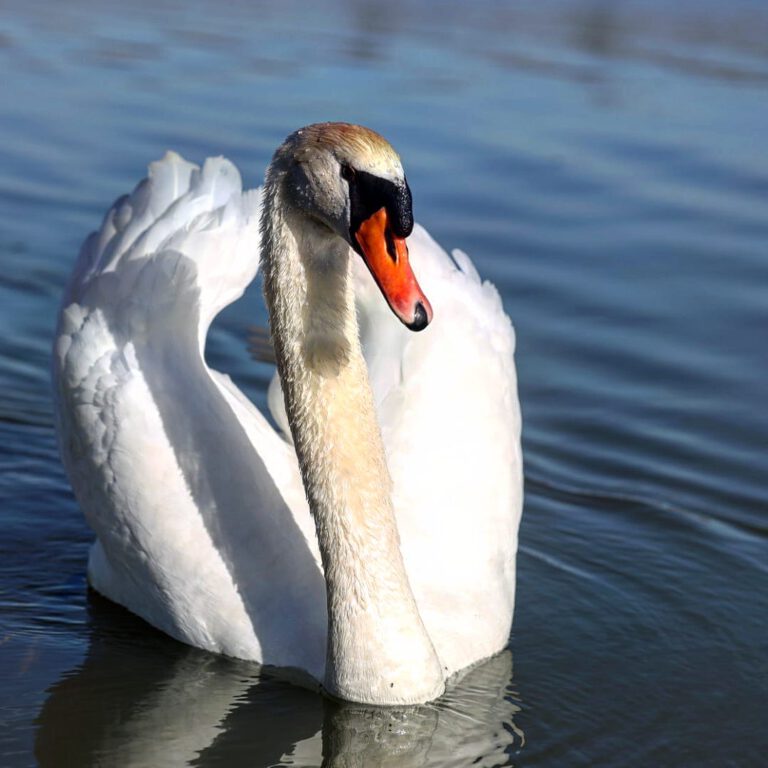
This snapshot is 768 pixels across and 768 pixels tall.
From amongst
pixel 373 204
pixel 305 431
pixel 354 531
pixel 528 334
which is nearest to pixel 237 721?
pixel 354 531

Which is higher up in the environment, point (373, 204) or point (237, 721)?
point (373, 204)

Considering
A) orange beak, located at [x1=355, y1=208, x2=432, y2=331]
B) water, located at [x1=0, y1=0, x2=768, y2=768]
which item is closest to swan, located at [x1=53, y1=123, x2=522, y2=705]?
orange beak, located at [x1=355, y1=208, x2=432, y2=331]

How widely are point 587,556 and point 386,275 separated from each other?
245 cm

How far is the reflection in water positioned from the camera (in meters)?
5.02

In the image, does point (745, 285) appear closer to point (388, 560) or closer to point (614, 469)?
point (614, 469)

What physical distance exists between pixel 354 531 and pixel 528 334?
3840 mm

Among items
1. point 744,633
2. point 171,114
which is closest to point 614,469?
point 744,633

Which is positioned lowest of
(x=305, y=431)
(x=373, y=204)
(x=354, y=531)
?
(x=354, y=531)

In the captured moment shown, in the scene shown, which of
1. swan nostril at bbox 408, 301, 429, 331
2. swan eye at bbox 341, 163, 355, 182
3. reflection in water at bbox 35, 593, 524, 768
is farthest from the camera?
reflection in water at bbox 35, 593, 524, 768

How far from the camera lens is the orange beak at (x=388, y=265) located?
442cm

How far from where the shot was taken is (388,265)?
4434 mm

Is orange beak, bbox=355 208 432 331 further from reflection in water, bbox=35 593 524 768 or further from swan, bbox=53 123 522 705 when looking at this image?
reflection in water, bbox=35 593 524 768

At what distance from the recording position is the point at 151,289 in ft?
19.0

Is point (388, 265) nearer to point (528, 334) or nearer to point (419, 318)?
point (419, 318)
